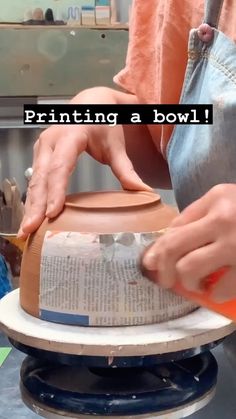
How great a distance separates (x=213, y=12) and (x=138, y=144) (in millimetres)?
249

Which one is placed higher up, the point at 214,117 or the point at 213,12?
the point at 213,12

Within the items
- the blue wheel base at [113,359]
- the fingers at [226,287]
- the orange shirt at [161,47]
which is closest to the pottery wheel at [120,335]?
the blue wheel base at [113,359]

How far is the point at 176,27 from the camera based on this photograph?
78 centimetres

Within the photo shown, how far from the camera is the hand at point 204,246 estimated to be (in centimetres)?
51

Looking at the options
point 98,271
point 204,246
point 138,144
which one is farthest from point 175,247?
point 138,144

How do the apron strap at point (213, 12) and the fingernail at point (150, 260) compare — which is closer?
the fingernail at point (150, 260)

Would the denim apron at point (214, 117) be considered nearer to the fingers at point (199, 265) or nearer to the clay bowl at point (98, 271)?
the clay bowl at point (98, 271)

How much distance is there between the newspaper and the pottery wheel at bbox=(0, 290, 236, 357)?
0.01m

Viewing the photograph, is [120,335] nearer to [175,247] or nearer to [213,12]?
[175,247]

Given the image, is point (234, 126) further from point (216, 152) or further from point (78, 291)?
point (78, 291)

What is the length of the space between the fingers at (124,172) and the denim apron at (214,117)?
0.05 m

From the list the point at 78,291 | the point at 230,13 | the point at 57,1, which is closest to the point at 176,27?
the point at 230,13

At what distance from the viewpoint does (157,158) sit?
3.07 feet

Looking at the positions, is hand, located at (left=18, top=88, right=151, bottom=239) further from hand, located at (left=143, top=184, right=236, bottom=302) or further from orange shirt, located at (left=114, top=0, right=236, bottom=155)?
hand, located at (left=143, top=184, right=236, bottom=302)
